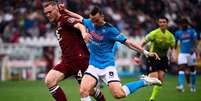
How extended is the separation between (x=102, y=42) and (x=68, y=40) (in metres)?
0.87

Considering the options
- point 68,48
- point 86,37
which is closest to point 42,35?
point 68,48

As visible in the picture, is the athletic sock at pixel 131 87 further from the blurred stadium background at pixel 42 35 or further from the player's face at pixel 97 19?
the blurred stadium background at pixel 42 35

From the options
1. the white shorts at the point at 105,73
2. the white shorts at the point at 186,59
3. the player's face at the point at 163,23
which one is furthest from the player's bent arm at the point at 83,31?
the white shorts at the point at 186,59

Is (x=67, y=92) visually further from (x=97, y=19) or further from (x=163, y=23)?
(x=97, y=19)

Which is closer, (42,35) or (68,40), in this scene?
(68,40)

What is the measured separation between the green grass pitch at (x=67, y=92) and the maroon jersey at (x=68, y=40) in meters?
4.47

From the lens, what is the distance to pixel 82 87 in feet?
45.7

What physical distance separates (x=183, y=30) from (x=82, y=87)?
396 inches

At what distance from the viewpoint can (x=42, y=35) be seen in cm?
3189

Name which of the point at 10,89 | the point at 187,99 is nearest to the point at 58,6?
the point at 187,99

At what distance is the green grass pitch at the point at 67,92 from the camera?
64.1 feet

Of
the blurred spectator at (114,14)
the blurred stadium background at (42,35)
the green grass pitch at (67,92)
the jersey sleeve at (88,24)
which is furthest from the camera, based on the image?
the blurred spectator at (114,14)

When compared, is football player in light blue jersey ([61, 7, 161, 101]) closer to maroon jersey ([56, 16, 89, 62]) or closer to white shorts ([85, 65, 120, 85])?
white shorts ([85, 65, 120, 85])

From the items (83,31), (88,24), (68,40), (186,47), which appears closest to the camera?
(83,31)
